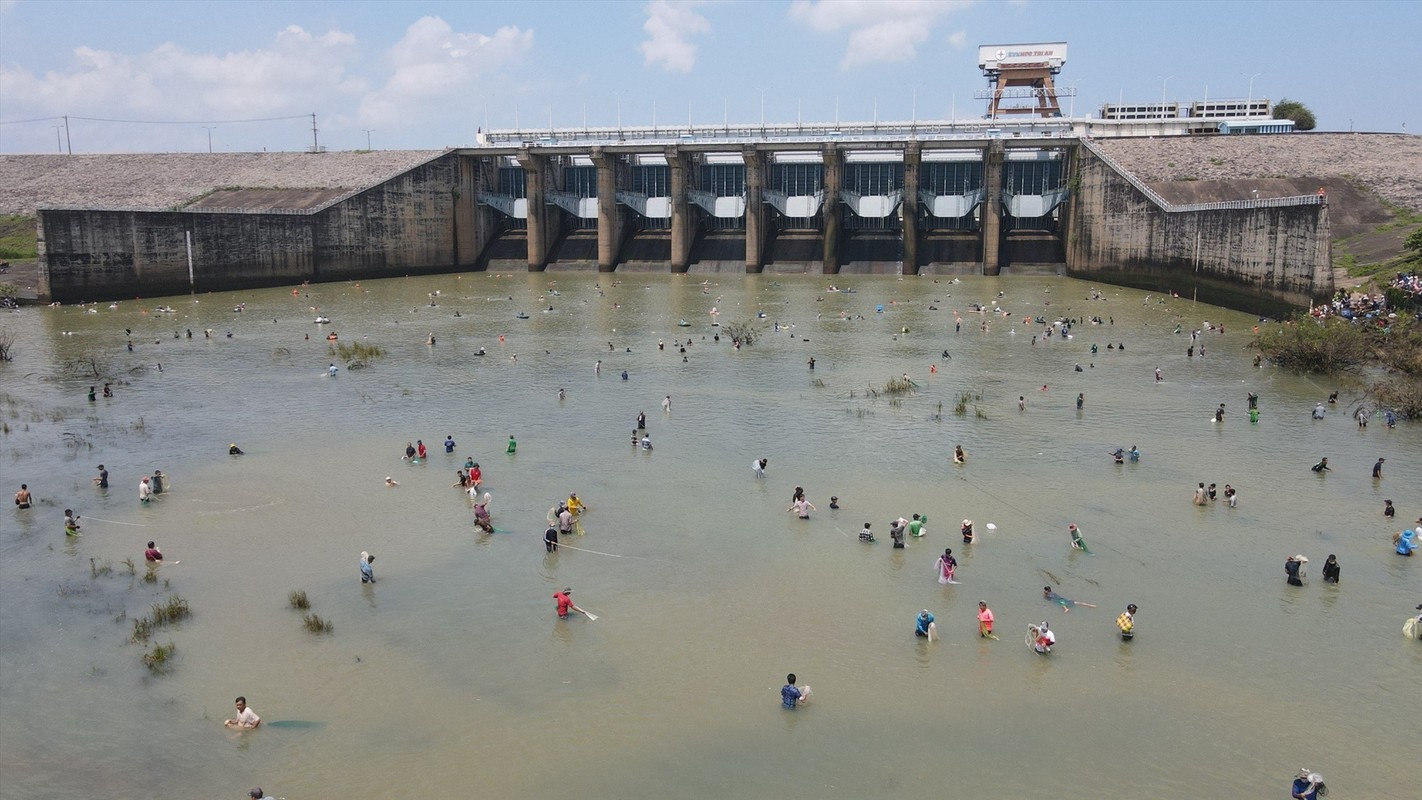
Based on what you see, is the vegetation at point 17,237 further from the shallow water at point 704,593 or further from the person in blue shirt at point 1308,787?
the person in blue shirt at point 1308,787

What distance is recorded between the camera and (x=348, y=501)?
30.9 m

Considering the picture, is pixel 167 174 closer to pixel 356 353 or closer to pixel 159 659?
pixel 356 353

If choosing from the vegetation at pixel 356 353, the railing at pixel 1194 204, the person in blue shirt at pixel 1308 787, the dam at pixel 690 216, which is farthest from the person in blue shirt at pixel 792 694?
the dam at pixel 690 216

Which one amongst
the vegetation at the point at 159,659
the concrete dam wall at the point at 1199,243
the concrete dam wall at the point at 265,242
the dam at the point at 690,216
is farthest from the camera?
the dam at the point at 690,216

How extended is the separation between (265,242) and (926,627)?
73.3 metres

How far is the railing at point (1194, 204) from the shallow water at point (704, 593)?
14.1 m

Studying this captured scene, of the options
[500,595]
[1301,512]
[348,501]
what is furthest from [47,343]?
Result: [1301,512]

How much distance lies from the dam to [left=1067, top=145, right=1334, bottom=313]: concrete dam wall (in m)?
0.22

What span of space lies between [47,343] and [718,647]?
52828 millimetres

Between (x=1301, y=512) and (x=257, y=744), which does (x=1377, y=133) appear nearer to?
(x=1301, y=512)

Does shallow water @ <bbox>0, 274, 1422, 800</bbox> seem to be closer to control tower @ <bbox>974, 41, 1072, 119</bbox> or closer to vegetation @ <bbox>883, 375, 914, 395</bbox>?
vegetation @ <bbox>883, 375, 914, 395</bbox>

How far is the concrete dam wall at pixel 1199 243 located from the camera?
2168 inches

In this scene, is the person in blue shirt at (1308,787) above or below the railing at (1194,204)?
below

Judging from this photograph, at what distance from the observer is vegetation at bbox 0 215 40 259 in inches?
3250
